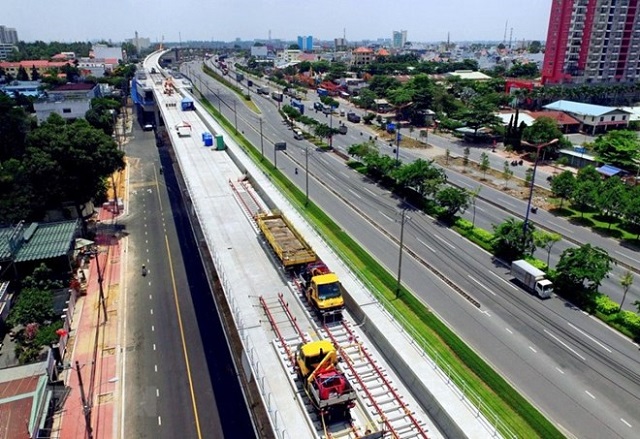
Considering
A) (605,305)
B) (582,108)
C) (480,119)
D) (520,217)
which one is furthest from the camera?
(582,108)

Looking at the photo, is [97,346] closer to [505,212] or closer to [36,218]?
[36,218]

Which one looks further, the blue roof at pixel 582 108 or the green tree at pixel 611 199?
the blue roof at pixel 582 108

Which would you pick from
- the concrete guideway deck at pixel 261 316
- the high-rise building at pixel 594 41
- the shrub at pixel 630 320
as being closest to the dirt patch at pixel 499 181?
the shrub at pixel 630 320

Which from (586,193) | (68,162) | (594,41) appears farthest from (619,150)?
Result: (68,162)

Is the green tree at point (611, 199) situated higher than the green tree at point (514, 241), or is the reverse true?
the green tree at point (611, 199)

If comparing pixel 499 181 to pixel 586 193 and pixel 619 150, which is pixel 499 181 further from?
pixel 619 150

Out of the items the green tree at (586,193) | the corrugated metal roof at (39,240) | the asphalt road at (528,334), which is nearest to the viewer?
the asphalt road at (528,334)

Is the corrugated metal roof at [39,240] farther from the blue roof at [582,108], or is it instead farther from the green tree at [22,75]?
the green tree at [22,75]
